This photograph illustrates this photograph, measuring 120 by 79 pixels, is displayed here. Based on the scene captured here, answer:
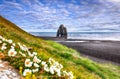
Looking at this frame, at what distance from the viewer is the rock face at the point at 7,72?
6.99 m

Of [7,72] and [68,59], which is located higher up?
[7,72]

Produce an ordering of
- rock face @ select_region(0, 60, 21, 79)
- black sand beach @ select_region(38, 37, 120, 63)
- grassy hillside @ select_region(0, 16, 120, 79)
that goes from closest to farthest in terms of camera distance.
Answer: rock face @ select_region(0, 60, 21, 79) < grassy hillside @ select_region(0, 16, 120, 79) < black sand beach @ select_region(38, 37, 120, 63)

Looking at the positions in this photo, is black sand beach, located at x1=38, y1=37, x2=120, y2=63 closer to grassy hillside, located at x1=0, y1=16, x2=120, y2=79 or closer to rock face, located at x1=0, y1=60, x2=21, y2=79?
grassy hillside, located at x1=0, y1=16, x2=120, y2=79

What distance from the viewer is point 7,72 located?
7219 millimetres

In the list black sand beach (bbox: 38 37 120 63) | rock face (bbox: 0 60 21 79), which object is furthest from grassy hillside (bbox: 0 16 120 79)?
black sand beach (bbox: 38 37 120 63)

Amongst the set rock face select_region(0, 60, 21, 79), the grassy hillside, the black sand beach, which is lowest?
the black sand beach

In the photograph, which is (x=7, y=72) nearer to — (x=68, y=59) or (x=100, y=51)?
(x=68, y=59)

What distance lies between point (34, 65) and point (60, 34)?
94395mm

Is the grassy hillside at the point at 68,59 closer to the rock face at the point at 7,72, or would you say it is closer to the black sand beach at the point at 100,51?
the rock face at the point at 7,72

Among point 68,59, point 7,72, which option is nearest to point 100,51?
point 68,59

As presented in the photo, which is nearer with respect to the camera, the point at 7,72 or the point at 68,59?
the point at 7,72

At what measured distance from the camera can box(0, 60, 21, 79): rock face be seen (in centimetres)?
699

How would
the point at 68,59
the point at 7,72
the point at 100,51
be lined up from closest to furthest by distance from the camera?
the point at 7,72 < the point at 68,59 < the point at 100,51

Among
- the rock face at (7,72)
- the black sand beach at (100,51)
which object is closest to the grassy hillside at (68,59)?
the rock face at (7,72)
